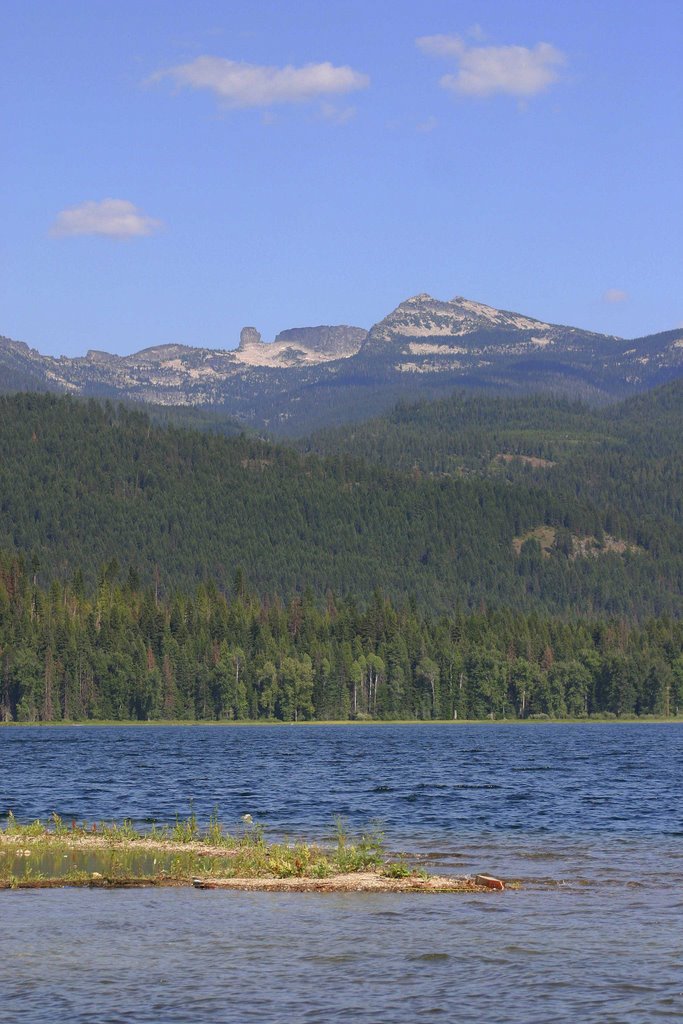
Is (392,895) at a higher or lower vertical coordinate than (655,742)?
higher

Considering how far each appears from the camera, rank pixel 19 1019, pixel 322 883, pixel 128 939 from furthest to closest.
Answer: pixel 322 883
pixel 128 939
pixel 19 1019

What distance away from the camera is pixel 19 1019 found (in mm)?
30734

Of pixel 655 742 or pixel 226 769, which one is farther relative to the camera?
pixel 655 742

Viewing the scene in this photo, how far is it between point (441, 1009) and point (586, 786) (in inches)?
2677

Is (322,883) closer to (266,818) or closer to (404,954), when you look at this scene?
(404,954)

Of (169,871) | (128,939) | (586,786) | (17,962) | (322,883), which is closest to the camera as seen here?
(17,962)

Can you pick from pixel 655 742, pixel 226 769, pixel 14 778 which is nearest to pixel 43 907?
pixel 14 778

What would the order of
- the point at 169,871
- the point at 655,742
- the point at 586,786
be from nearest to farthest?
the point at 169,871
the point at 586,786
the point at 655,742

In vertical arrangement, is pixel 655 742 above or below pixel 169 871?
below

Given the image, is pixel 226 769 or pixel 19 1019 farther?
pixel 226 769

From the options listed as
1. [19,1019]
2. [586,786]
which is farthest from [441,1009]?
[586,786]

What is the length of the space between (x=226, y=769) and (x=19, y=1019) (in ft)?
282

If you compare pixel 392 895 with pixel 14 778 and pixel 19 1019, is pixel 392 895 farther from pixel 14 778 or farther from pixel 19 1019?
pixel 14 778

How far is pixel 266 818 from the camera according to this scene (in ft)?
234
